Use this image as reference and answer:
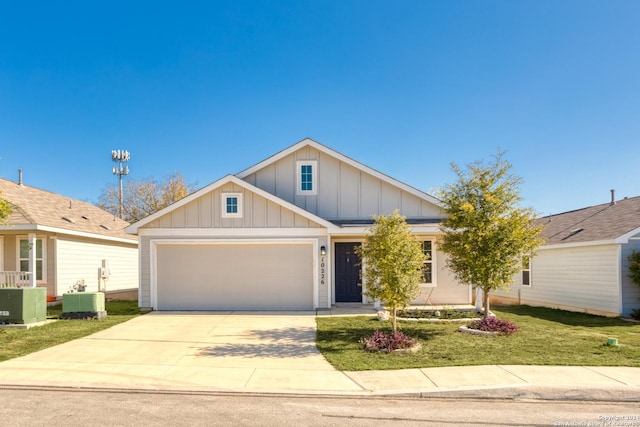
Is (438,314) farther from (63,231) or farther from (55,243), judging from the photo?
(55,243)

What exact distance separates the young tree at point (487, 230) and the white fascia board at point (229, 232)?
4843mm

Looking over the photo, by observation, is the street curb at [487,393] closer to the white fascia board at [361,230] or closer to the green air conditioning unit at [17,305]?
the green air conditioning unit at [17,305]

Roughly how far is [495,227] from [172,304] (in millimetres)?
10850

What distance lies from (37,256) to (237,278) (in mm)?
8109

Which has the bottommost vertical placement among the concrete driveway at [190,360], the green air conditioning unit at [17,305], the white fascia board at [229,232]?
the concrete driveway at [190,360]

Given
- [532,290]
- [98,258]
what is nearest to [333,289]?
[532,290]

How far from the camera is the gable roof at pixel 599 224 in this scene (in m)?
14.3

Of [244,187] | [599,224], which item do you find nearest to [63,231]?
[244,187]

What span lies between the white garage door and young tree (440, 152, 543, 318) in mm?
5401

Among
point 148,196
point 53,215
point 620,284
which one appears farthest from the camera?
point 148,196

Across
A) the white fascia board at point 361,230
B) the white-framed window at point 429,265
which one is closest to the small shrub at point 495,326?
the white fascia board at point 361,230

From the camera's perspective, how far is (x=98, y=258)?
1945cm

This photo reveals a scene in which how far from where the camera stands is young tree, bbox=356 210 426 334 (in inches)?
376

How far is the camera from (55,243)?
Answer: 53.7 ft
